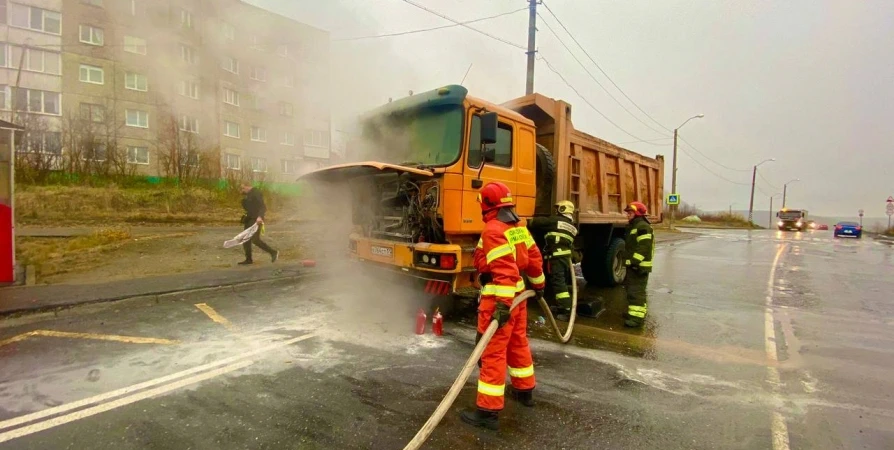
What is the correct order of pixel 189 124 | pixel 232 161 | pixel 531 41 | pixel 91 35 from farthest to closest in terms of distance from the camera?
pixel 531 41 → pixel 232 161 → pixel 189 124 → pixel 91 35

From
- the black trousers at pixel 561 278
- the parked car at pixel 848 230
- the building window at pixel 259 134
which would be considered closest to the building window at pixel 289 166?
the building window at pixel 259 134

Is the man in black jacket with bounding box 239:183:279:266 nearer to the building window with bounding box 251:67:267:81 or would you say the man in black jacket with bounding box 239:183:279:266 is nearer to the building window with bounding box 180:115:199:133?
the building window with bounding box 180:115:199:133

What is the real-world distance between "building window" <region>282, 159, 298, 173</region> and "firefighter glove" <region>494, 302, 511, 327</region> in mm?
6253

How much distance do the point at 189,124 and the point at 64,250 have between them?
482 centimetres

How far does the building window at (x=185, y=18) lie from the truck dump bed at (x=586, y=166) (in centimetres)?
468

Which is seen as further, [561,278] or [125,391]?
[561,278]

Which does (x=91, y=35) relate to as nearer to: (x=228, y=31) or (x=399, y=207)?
(x=228, y=31)

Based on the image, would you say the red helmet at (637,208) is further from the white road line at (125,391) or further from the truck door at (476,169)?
the white road line at (125,391)

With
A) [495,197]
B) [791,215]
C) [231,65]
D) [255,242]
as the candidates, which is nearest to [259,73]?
[231,65]

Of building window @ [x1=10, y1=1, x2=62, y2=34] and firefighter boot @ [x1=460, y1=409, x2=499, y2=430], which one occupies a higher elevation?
building window @ [x1=10, y1=1, x2=62, y2=34]

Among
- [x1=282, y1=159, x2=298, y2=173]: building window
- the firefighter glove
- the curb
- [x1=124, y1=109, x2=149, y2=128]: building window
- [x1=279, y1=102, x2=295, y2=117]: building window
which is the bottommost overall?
the curb

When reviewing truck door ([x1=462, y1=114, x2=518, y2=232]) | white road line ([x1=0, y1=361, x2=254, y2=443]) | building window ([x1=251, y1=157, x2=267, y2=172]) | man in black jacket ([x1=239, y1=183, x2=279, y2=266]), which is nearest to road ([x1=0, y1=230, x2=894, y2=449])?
white road line ([x1=0, y1=361, x2=254, y2=443])

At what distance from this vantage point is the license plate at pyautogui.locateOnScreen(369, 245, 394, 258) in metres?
4.72

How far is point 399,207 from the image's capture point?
4.82m
